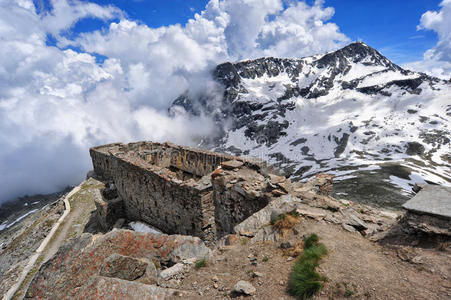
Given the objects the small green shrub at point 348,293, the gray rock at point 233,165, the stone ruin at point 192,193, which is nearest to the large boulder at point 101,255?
the stone ruin at point 192,193

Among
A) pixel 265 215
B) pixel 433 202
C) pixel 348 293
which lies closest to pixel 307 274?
pixel 348 293

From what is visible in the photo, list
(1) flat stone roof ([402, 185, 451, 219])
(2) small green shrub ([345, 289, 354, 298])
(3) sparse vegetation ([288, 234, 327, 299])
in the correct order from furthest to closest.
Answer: (1) flat stone roof ([402, 185, 451, 219]) < (3) sparse vegetation ([288, 234, 327, 299]) < (2) small green shrub ([345, 289, 354, 298])

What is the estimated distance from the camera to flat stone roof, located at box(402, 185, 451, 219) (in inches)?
254

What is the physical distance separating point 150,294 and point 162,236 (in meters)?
3.08

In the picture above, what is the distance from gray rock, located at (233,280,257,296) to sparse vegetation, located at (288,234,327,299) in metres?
0.93

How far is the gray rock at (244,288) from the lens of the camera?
20.3 feet

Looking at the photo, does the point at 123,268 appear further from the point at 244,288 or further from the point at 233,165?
the point at 233,165

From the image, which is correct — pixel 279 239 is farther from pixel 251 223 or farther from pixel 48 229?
pixel 48 229

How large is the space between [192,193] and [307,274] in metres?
9.02

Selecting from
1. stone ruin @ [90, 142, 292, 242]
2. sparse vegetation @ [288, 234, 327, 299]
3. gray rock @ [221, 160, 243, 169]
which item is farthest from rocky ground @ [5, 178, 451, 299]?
gray rock @ [221, 160, 243, 169]

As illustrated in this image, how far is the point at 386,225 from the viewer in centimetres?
879

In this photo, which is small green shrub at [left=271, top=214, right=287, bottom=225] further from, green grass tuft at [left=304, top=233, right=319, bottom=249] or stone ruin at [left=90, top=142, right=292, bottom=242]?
stone ruin at [left=90, top=142, right=292, bottom=242]

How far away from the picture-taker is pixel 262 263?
7.40 metres

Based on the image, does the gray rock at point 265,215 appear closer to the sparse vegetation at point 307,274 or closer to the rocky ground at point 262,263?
the rocky ground at point 262,263
